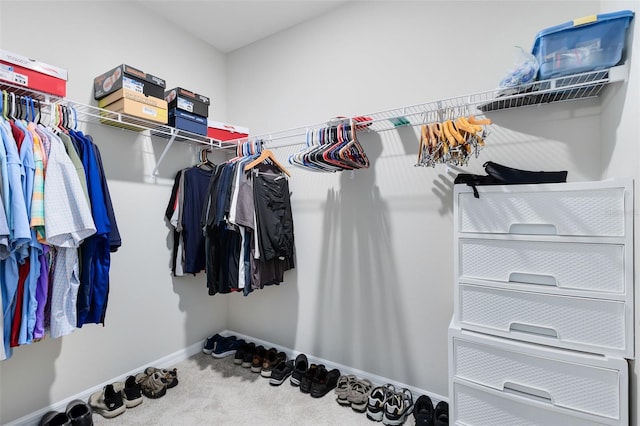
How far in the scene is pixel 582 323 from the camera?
119cm

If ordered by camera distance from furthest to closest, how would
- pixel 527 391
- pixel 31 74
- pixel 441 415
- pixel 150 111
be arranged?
pixel 150 111 < pixel 441 415 < pixel 31 74 < pixel 527 391

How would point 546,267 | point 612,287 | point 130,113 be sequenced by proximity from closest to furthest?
point 612,287, point 546,267, point 130,113

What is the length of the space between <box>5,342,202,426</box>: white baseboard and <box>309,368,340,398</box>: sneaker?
114 centimetres

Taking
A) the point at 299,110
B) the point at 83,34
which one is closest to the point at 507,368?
the point at 299,110

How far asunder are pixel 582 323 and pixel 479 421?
2.06ft

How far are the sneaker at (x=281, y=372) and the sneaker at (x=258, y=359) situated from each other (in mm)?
162

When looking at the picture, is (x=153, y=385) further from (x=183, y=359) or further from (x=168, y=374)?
(x=183, y=359)

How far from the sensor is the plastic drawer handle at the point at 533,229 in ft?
4.17

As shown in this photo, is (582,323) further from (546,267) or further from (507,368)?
(507,368)

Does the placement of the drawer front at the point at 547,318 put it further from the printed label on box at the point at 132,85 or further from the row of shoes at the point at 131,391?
the printed label on box at the point at 132,85

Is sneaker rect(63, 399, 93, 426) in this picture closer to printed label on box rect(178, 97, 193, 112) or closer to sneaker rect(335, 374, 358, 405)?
sneaker rect(335, 374, 358, 405)

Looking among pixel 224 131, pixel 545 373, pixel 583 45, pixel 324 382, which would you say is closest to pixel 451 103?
pixel 583 45

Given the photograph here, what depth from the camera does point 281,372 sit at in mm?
2100

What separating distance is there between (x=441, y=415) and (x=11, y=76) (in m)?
2.66
